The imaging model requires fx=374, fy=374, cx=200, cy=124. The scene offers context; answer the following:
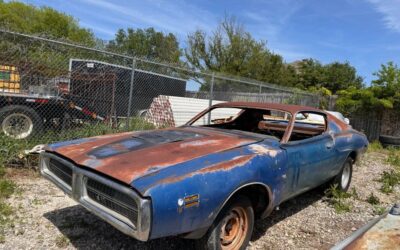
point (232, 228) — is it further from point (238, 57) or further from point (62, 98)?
point (238, 57)

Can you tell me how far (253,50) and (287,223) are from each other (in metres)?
30.9

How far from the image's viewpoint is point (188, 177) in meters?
2.98

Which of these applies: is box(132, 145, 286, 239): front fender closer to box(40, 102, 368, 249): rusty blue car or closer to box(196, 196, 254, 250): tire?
box(40, 102, 368, 249): rusty blue car

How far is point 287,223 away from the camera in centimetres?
476

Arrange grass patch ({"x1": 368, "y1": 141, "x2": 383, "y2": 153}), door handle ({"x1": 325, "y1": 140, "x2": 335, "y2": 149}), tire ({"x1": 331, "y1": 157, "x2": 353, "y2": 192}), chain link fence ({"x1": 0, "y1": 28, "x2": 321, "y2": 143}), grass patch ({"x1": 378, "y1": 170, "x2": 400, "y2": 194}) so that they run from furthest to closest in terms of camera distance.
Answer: grass patch ({"x1": 368, "y1": 141, "x2": 383, "y2": 153}) < chain link fence ({"x1": 0, "y1": 28, "x2": 321, "y2": 143}) < grass patch ({"x1": 378, "y1": 170, "x2": 400, "y2": 194}) < tire ({"x1": 331, "y1": 157, "x2": 353, "y2": 192}) < door handle ({"x1": 325, "y1": 140, "x2": 335, "y2": 149})

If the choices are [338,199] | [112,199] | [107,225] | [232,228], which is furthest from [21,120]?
[338,199]

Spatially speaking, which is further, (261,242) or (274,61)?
(274,61)

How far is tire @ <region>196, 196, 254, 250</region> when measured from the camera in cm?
325

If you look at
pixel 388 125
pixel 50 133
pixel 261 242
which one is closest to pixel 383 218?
pixel 261 242

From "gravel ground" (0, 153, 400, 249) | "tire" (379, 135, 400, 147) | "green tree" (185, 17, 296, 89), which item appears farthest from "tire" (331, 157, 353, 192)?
Answer: "green tree" (185, 17, 296, 89)

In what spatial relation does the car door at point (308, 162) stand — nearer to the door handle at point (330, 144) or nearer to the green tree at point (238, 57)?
the door handle at point (330, 144)

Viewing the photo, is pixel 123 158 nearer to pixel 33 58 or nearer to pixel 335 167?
pixel 335 167

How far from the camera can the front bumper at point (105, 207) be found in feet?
8.79

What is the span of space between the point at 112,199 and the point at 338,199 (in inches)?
155
